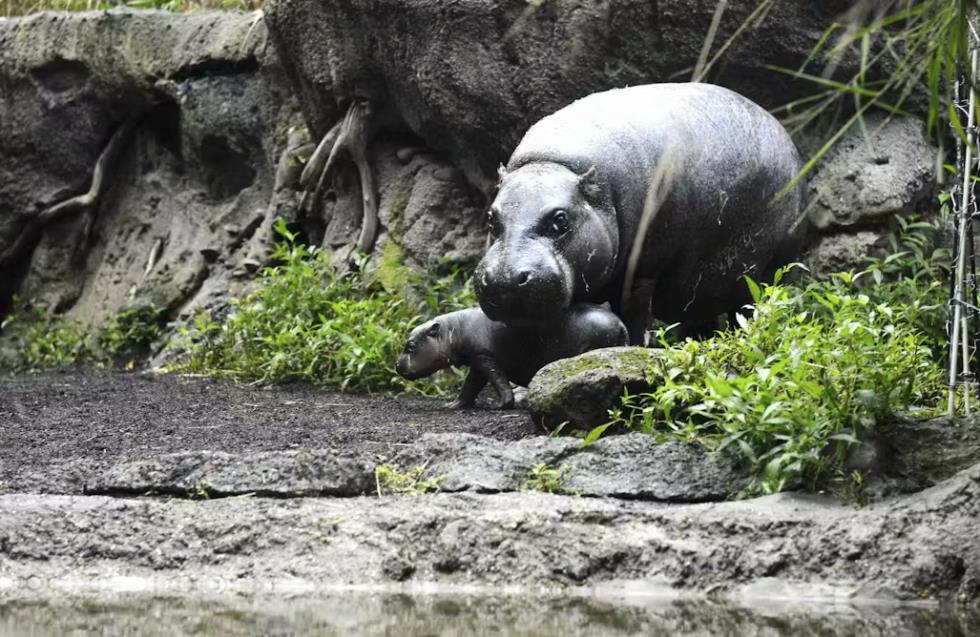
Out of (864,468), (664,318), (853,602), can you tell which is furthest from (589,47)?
(853,602)

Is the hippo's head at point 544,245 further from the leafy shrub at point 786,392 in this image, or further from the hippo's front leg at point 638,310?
the leafy shrub at point 786,392

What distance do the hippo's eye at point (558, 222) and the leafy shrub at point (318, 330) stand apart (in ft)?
5.67

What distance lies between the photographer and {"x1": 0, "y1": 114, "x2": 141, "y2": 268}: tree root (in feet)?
39.4

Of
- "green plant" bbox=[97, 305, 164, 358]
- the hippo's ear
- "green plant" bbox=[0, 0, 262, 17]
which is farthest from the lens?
"green plant" bbox=[0, 0, 262, 17]

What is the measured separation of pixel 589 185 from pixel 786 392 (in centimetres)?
220

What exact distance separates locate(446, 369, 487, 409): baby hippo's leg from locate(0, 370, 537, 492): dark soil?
0.31ft

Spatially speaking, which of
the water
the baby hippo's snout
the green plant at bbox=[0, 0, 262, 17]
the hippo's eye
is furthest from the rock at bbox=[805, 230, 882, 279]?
the green plant at bbox=[0, 0, 262, 17]

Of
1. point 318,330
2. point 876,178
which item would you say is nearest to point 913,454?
point 876,178

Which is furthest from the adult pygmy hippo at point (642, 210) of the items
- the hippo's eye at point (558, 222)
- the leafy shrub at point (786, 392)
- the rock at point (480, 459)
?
the rock at point (480, 459)

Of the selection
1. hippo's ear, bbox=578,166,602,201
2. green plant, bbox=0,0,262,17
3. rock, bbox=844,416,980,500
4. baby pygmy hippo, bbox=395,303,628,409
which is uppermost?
green plant, bbox=0,0,262,17

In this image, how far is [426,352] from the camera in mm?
7367

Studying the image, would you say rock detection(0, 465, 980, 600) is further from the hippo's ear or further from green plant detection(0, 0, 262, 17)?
green plant detection(0, 0, 262, 17)

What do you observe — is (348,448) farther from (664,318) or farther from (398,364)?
(664,318)

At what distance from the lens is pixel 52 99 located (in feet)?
38.9
